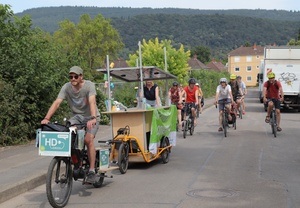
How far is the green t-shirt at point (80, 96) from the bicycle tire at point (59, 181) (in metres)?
1.03

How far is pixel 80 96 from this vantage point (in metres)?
8.95

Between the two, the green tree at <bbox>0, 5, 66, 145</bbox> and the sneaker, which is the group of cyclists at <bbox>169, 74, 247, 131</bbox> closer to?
the green tree at <bbox>0, 5, 66, 145</bbox>

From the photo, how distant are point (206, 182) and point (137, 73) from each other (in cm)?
346

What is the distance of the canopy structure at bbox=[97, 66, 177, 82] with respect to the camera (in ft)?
39.1

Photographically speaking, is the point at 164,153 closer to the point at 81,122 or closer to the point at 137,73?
the point at 137,73

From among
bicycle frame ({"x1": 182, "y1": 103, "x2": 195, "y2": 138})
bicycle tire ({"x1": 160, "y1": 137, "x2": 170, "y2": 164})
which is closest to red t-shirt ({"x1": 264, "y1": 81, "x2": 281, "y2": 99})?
bicycle frame ({"x1": 182, "y1": 103, "x2": 195, "y2": 138})

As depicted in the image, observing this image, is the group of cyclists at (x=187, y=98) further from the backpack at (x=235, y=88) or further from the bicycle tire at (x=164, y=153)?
the bicycle tire at (x=164, y=153)

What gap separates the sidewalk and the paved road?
0.15m

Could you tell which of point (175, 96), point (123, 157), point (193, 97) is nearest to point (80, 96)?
point (123, 157)

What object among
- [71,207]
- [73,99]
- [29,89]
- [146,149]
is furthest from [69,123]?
[29,89]

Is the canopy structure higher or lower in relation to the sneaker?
higher

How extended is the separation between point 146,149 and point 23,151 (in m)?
3.44

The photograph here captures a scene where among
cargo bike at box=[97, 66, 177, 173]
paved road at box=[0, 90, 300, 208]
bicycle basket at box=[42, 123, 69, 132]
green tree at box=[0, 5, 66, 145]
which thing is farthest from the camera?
green tree at box=[0, 5, 66, 145]

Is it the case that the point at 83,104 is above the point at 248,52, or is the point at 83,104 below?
below
